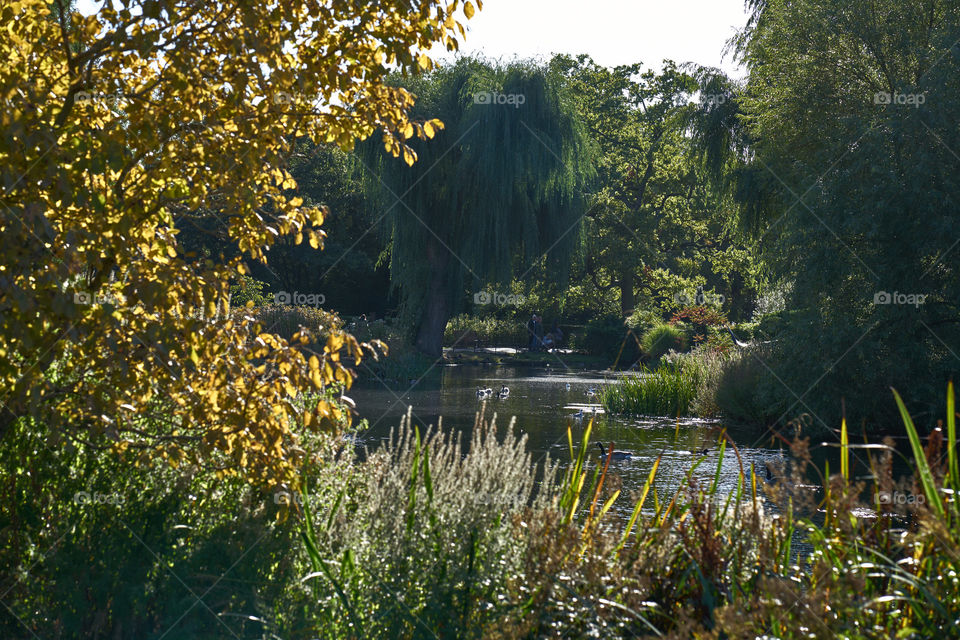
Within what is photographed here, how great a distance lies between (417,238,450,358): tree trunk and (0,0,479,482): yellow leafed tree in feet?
70.5

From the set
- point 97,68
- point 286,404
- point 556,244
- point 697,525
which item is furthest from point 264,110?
point 556,244

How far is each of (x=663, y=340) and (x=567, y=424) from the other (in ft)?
52.9

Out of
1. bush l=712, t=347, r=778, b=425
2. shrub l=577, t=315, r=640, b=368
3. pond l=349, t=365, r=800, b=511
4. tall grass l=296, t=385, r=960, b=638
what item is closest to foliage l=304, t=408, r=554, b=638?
tall grass l=296, t=385, r=960, b=638

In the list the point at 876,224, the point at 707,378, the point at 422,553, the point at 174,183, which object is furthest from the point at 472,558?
the point at 707,378

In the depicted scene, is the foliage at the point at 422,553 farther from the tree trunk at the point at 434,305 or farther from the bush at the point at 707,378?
the tree trunk at the point at 434,305

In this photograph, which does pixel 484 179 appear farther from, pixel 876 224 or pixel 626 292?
pixel 626 292

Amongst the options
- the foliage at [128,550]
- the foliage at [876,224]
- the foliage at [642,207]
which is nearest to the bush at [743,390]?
the foliage at [876,224]

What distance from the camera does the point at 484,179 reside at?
78.6 feet

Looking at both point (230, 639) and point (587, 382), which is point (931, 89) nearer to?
point (587, 382)

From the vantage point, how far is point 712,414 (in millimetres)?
15773

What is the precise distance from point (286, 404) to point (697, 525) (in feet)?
5.76

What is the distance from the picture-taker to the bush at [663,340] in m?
29.1

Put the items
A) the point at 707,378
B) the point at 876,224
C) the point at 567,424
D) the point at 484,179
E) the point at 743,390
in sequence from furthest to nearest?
the point at 484,179 < the point at 707,378 < the point at 743,390 < the point at 567,424 < the point at 876,224

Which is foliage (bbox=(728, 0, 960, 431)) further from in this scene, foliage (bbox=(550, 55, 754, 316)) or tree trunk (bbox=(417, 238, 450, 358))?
foliage (bbox=(550, 55, 754, 316))
